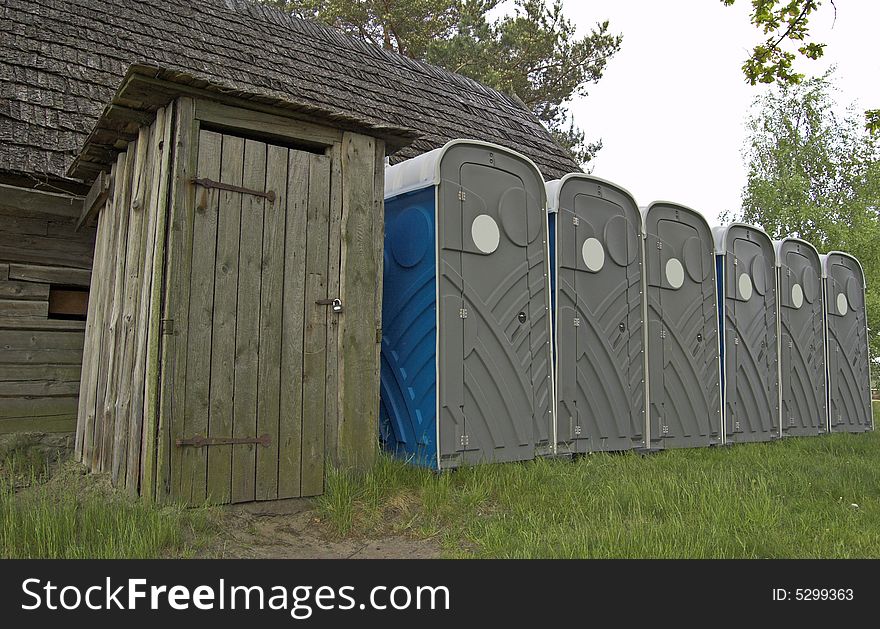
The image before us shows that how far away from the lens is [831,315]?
9.06m

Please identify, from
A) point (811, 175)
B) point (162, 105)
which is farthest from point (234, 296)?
point (811, 175)

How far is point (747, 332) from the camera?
7.71m

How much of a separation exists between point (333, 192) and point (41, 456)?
10.0 feet

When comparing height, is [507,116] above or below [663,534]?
above

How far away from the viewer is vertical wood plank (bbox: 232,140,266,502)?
4.39m

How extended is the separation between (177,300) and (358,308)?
1168mm

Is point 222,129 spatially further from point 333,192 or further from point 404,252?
point 404,252

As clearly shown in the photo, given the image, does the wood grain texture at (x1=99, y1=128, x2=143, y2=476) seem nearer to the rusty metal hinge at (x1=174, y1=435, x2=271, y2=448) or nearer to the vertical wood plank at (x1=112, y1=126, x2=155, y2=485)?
the vertical wood plank at (x1=112, y1=126, x2=155, y2=485)

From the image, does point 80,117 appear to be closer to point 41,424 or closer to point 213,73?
point 213,73

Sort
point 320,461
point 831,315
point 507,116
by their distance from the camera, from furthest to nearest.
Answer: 1. point 507,116
2. point 831,315
3. point 320,461

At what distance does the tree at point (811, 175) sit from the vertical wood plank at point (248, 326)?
19754 millimetres
